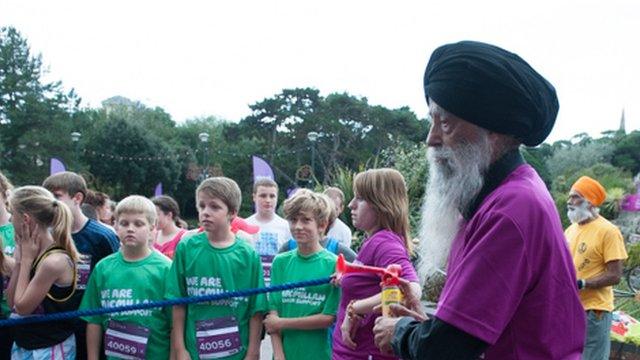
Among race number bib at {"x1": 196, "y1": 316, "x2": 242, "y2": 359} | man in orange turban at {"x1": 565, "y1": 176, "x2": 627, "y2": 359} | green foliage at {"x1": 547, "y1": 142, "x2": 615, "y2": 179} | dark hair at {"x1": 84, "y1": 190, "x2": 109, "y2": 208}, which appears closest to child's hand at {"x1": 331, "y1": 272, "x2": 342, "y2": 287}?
race number bib at {"x1": 196, "y1": 316, "x2": 242, "y2": 359}

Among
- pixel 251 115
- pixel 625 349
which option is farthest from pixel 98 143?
pixel 625 349

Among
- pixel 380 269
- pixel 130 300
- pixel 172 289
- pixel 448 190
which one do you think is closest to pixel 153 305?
pixel 172 289

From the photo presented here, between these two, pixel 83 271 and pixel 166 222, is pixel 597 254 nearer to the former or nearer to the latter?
pixel 166 222

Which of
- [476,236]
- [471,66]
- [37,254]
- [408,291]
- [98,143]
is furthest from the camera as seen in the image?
[98,143]

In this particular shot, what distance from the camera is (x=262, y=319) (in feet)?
12.9

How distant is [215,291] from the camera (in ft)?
12.3

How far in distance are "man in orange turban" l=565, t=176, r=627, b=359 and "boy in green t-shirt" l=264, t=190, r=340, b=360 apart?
2.52 m

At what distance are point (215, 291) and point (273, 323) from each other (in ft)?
1.38

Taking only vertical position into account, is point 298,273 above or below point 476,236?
below

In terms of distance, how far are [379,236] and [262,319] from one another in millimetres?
1127

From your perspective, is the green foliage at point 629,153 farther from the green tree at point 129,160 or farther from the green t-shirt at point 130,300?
the green t-shirt at point 130,300

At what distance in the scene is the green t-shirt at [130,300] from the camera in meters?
3.75

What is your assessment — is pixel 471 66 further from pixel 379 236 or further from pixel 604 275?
pixel 604 275

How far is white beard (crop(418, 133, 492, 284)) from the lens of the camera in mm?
1899
